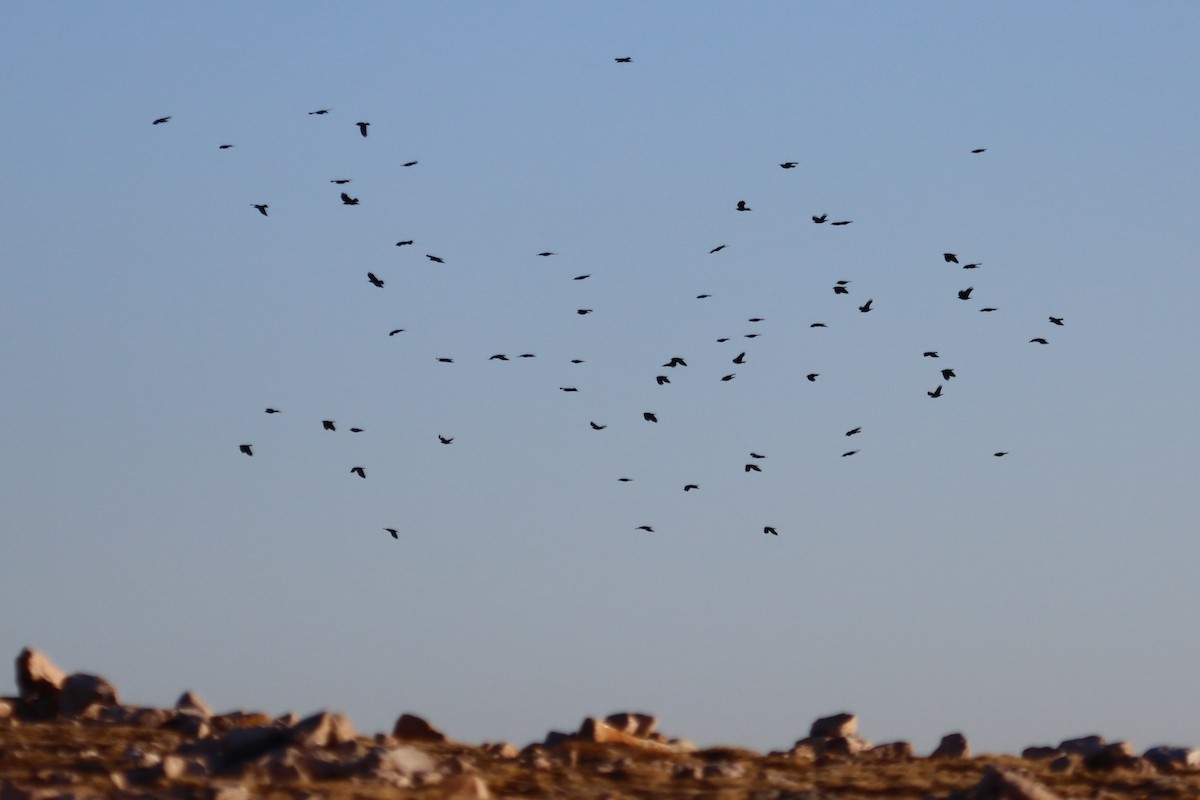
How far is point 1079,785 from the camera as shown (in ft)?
99.9

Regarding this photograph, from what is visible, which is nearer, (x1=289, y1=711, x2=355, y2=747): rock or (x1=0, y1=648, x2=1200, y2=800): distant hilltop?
(x1=0, y1=648, x2=1200, y2=800): distant hilltop

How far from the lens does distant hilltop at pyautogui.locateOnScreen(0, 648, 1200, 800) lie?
2481cm

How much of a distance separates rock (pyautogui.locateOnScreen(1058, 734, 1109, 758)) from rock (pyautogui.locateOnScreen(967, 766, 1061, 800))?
10889mm

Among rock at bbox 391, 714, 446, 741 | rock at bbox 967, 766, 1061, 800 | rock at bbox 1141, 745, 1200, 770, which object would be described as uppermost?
rock at bbox 1141, 745, 1200, 770

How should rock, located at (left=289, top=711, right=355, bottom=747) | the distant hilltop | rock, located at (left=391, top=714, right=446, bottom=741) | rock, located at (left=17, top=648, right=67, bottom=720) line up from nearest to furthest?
the distant hilltop, rock, located at (left=289, top=711, right=355, bottom=747), rock, located at (left=391, top=714, right=446, bottom=741), rock, located at (left=17, top=648, right=67, bottom=720)

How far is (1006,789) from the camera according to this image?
24.9 metres

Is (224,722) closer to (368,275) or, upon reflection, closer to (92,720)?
(92,720)

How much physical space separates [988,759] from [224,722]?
1349 cm

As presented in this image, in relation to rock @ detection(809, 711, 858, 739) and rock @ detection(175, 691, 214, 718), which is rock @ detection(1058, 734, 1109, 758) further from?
rock @ detection(175, 691, 214, 718)

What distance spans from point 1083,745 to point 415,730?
12756 millimetres

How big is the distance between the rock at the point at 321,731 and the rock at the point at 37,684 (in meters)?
8.53

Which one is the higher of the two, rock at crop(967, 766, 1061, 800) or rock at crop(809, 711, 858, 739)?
rock at crop(809, 711, 858, 739)

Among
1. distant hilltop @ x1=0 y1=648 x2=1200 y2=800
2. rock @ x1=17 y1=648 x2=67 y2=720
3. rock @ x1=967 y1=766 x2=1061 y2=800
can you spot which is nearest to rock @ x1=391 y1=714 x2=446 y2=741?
distant hilltop @ x1=0 y1=648 x2=1200 y2=800

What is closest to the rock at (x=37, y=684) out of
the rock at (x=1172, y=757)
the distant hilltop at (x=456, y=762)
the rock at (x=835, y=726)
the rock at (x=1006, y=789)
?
the distant hilltop at (x=456, y=762)
